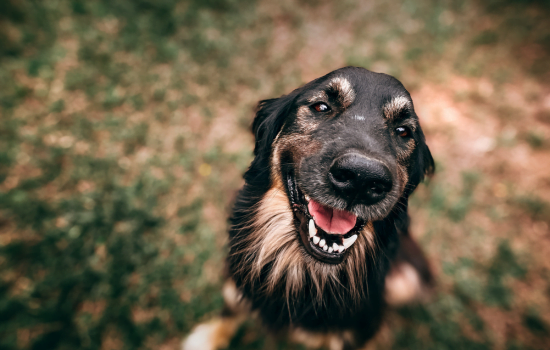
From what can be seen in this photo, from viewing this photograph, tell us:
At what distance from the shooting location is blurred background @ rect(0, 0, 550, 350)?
2600 mm

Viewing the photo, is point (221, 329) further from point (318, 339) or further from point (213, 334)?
point (318, 339)

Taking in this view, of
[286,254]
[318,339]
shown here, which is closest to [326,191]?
[286,254]

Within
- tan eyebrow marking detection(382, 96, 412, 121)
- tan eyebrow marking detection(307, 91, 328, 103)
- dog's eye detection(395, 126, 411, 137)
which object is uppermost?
tan eyebrow marking detection(307, 91, 328, 103)

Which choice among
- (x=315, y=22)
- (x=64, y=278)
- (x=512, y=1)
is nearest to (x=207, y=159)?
(x=64, y=278)

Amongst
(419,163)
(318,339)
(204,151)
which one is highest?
(204,151)

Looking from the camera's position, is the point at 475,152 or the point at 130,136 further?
the point at 475,152

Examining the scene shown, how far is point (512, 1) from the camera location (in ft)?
15.9

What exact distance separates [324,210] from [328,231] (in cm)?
13

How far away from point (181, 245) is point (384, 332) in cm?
243

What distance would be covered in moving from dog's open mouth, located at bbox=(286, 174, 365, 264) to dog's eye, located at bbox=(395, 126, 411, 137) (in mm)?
702

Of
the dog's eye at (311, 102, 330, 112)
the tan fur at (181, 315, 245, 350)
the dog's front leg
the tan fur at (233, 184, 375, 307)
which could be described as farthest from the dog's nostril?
the tan fur at (181, 315, 245, 350)

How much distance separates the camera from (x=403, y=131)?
1.82 metres

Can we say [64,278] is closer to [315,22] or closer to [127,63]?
[127,63]

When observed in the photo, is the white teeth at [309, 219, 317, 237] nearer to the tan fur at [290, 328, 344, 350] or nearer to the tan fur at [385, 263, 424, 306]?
the tan fur at [290, 328, 344, 350]
